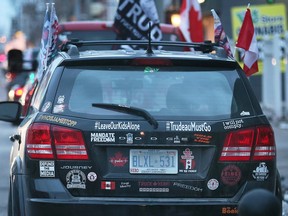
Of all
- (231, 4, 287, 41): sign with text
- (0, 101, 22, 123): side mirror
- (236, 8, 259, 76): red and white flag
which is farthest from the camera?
(231, 4, 287, 41): sign with text

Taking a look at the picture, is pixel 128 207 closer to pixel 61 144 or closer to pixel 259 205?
pixel 61 144

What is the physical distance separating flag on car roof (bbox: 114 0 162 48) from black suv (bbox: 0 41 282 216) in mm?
5046

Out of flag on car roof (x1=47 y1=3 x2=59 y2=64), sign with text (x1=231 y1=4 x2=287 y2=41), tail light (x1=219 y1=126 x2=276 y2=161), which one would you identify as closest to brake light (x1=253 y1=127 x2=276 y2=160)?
tail light (x1=219 y1=126 x2=276 y2=161)

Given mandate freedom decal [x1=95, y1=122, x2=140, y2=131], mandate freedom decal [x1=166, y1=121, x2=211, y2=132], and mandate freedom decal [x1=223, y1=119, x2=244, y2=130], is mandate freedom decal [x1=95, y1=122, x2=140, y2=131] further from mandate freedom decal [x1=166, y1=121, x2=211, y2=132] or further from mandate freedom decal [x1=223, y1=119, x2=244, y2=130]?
mandate freedom decal [x1=223, y1=119, x2=244, y2=130]

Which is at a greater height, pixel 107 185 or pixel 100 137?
pixel 100 137

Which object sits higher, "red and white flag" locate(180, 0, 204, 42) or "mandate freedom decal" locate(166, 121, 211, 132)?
"red and white flag" locate(180, 0, 204, 42)

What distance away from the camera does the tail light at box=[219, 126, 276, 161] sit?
213 inches

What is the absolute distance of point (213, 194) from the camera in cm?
536

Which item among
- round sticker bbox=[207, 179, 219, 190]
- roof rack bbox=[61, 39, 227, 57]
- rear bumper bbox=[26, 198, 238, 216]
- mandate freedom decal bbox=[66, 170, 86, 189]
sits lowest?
rear bumper bbox=[26, 198, 238, 216]

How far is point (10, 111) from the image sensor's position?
6.84 m

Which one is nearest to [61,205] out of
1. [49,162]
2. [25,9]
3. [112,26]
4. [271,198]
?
[49,162]

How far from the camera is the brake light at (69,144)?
17.5 feet

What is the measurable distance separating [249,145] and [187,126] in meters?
0.45

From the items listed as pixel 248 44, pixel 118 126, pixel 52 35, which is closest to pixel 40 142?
pixel 118 126
